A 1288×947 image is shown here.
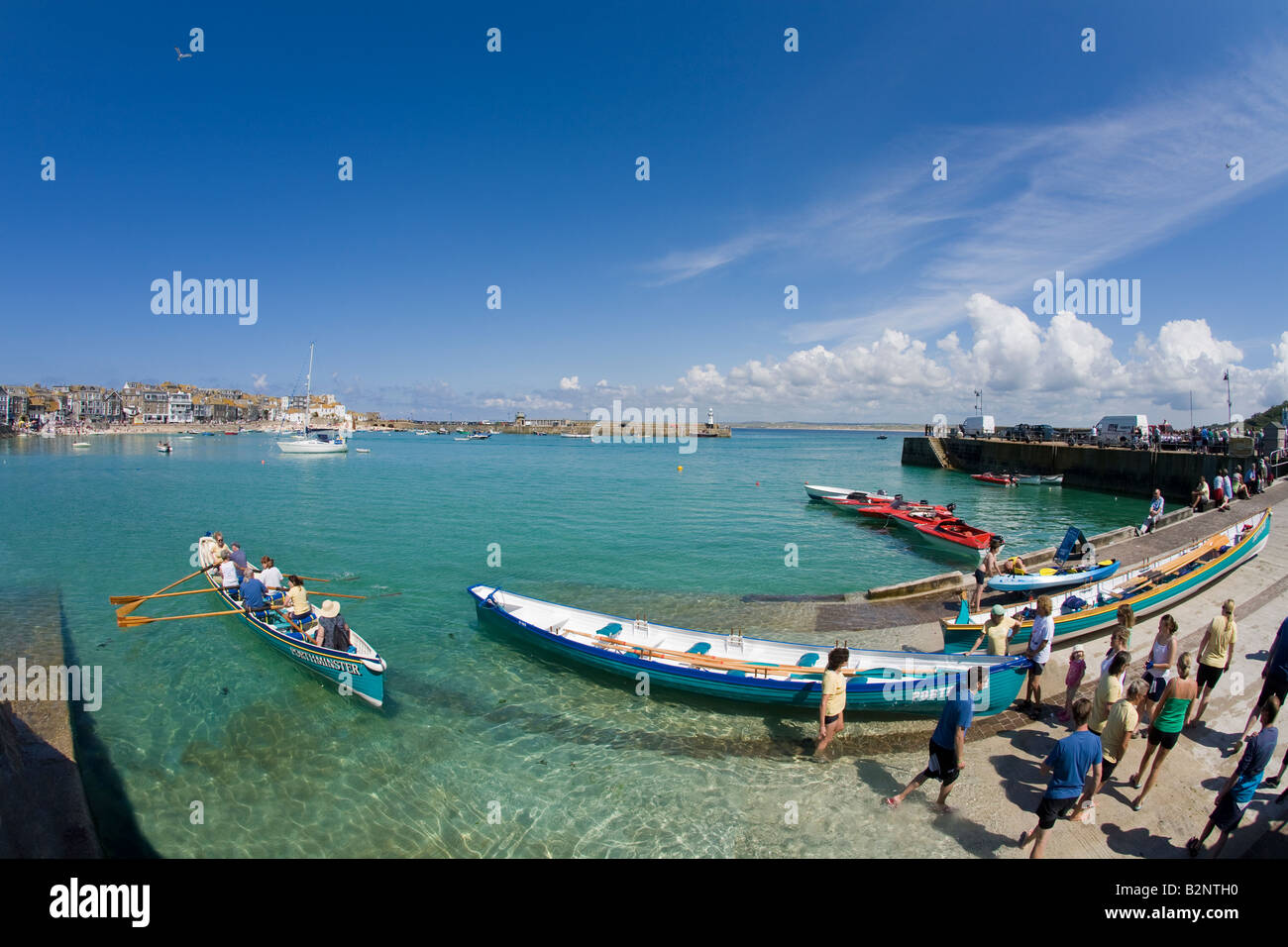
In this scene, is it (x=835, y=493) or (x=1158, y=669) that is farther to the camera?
(x=835, y=493)

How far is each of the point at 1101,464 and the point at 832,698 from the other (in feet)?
183

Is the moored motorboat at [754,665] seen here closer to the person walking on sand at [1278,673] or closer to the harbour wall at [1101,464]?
the person walking on sand at [1278,673]

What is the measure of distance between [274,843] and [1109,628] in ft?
57.5

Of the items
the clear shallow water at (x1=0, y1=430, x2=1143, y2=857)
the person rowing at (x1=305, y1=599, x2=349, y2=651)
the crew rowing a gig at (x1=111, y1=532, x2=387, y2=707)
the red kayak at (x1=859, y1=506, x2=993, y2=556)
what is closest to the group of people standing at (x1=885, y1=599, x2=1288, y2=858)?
the clear shallow water at (x1=0, y1=430, x2=1143, y2=857)

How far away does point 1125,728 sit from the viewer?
714 cm

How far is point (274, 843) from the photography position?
8477mm

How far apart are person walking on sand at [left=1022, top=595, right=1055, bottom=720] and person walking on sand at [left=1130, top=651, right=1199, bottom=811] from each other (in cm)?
240

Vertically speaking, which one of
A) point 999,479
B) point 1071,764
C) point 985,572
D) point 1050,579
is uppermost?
point 999,479

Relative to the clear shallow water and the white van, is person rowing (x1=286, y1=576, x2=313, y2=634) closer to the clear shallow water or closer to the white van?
the clear shallow water

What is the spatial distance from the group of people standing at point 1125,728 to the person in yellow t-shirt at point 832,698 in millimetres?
1467

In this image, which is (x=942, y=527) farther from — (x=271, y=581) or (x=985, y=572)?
(x=271, y=581)

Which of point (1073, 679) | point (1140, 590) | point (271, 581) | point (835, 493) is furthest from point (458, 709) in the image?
point (835, 493)
